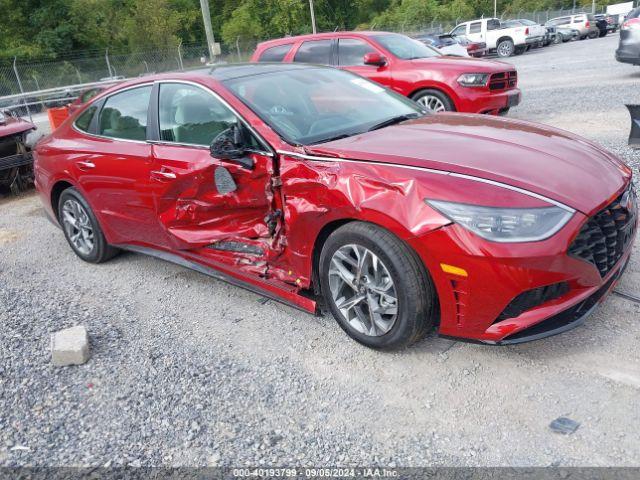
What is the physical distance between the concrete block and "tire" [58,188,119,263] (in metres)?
1.55

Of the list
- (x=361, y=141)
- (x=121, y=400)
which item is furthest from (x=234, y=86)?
(x=121, y=400)

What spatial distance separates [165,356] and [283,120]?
1664mm

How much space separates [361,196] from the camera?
9.89ft

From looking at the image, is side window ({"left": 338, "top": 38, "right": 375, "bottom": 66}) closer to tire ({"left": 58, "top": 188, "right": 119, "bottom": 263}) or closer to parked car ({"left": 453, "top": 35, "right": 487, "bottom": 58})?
tire ({"left": 58, "top": 188, "right": 119, "bottom": 263})

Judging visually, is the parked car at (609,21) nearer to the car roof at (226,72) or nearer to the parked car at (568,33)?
the parked car at (568,33)

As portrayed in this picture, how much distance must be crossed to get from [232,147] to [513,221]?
1727 mm

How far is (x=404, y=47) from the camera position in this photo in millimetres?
9266

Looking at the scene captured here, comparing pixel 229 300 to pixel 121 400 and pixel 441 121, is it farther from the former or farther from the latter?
pixel 441 121

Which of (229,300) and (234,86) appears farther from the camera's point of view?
(229,300)

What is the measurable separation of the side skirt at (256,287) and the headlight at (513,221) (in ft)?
3.80

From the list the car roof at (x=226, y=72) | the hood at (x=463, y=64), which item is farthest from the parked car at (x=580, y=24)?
the car roof at (x=226, y=72)

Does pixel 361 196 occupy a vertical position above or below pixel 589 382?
above

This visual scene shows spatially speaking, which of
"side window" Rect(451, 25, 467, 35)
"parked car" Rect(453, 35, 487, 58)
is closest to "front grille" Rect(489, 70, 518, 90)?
"parked car" Rect(453, 35, 487, 58)

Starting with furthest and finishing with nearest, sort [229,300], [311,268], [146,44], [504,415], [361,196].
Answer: [146,44] < [229,300] < [311,268] < [361,196] < [504,415]
